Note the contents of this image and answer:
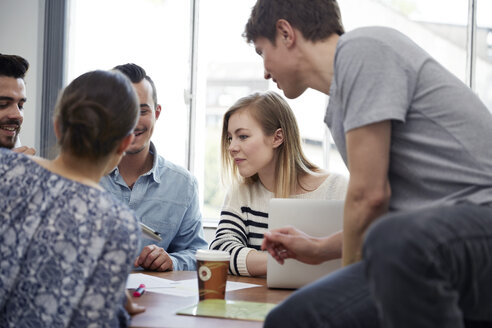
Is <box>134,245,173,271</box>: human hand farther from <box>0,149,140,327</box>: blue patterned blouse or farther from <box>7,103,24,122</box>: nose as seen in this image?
<box>7,103,24,122</box>: nose

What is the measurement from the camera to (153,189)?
239 cm

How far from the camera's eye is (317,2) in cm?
145

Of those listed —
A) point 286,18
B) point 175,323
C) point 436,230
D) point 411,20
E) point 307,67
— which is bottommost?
point 175,323

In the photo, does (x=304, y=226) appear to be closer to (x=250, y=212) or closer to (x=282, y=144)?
(x=250, y=212)

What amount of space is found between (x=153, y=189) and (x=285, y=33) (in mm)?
1131

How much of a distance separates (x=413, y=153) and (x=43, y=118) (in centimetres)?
323

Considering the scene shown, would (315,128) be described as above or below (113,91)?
below

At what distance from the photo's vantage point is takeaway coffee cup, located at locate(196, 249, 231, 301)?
1.40 metres

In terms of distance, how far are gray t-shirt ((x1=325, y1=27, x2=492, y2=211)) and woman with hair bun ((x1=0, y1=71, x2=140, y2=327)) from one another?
53 cm

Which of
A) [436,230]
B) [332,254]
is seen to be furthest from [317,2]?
[436,230]

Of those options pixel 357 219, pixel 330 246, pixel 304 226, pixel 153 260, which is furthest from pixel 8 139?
pixel 357 219

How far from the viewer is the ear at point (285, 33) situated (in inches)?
57.3

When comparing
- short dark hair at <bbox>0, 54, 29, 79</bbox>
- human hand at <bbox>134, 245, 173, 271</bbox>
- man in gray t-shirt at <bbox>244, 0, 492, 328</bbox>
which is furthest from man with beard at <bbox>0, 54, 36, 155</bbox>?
man in gray t-shirt at <bbox>244, 0, 492, 328</bbox>

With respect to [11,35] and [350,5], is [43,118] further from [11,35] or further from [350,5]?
[350,5]
